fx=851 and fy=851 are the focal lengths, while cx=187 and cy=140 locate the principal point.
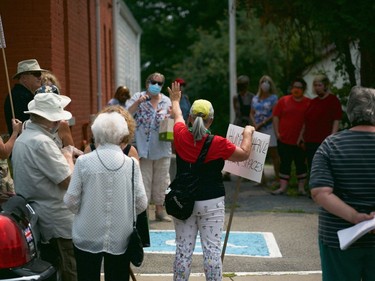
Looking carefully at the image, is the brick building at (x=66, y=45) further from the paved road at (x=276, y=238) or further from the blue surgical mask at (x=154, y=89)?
the paved road at (x=276, y=238)

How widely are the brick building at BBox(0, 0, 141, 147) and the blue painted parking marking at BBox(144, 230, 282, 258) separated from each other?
3.06 m

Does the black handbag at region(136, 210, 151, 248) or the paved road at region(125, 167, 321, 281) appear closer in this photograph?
the black handbag at region(136, 210, 151, 248)

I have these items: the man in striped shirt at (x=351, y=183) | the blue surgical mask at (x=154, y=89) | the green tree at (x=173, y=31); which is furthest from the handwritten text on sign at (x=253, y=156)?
the green tree at (x=173, y=31)

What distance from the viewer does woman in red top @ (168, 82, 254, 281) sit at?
6.89 metres

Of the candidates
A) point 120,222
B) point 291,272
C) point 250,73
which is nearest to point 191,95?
point 250,73

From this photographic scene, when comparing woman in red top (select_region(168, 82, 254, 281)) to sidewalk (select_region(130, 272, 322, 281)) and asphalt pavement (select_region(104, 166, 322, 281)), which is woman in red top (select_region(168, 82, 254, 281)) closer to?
asphalt pavement (select_region(104, 166, 322, 281))

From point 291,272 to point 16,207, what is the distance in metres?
3.79

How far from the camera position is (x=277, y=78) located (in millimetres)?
35750

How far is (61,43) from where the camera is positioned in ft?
42.3

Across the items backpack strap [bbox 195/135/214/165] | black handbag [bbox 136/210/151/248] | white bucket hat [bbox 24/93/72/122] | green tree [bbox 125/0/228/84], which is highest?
green tree [bbox 125/0/228/84]

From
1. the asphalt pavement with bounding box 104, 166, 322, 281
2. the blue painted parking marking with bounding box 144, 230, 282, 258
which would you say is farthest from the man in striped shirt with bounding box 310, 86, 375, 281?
the blue painted parking marking with bounding box 144, 230, 282, 258

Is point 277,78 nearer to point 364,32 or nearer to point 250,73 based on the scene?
point 250,73

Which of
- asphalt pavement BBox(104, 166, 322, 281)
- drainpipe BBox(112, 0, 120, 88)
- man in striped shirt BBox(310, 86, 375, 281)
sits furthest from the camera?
drainpipe BBox(112, 0, 120, 88)

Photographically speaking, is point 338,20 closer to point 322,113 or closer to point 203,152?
point 322,113
